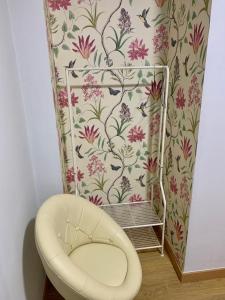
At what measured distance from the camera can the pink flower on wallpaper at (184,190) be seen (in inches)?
60.6

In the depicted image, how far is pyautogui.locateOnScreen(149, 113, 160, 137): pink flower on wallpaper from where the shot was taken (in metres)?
1.87

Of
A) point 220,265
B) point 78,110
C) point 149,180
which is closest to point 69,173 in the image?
point 78,110

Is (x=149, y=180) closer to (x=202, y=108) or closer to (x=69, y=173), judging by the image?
(x=69, y=173)

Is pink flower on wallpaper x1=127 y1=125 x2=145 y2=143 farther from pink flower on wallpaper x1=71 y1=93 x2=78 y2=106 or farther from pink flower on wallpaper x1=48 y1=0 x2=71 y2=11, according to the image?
pink flower on wallpaper x1=48 y1=0 x2=71 y2=11

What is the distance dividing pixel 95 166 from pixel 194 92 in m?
0.87

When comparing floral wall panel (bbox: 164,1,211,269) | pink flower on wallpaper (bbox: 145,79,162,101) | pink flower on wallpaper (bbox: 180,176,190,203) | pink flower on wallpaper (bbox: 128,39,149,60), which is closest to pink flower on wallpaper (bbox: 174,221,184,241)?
floral wall panel (bbox: 164,1,211,269)

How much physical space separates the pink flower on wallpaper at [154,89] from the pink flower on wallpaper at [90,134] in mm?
422

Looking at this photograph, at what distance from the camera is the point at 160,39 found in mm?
1679

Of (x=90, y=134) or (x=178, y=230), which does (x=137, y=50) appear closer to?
(x=90, y=134)

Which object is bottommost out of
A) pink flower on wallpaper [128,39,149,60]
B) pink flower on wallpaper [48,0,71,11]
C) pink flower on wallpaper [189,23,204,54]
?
pink flower on wallpaper [128,39,149,60]

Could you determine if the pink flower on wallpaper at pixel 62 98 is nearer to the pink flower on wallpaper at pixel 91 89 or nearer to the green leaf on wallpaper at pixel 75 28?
the pink flower on wallpaper at pixel 91 89

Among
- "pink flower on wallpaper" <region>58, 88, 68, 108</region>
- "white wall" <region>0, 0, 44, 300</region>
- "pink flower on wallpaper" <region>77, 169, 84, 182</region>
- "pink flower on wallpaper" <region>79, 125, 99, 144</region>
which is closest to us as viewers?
"white wall" <region>0, 0, 44, 300</region>

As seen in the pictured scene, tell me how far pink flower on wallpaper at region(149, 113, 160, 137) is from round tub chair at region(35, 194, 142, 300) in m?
0.69

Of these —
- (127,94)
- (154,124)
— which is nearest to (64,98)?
(127,94)
